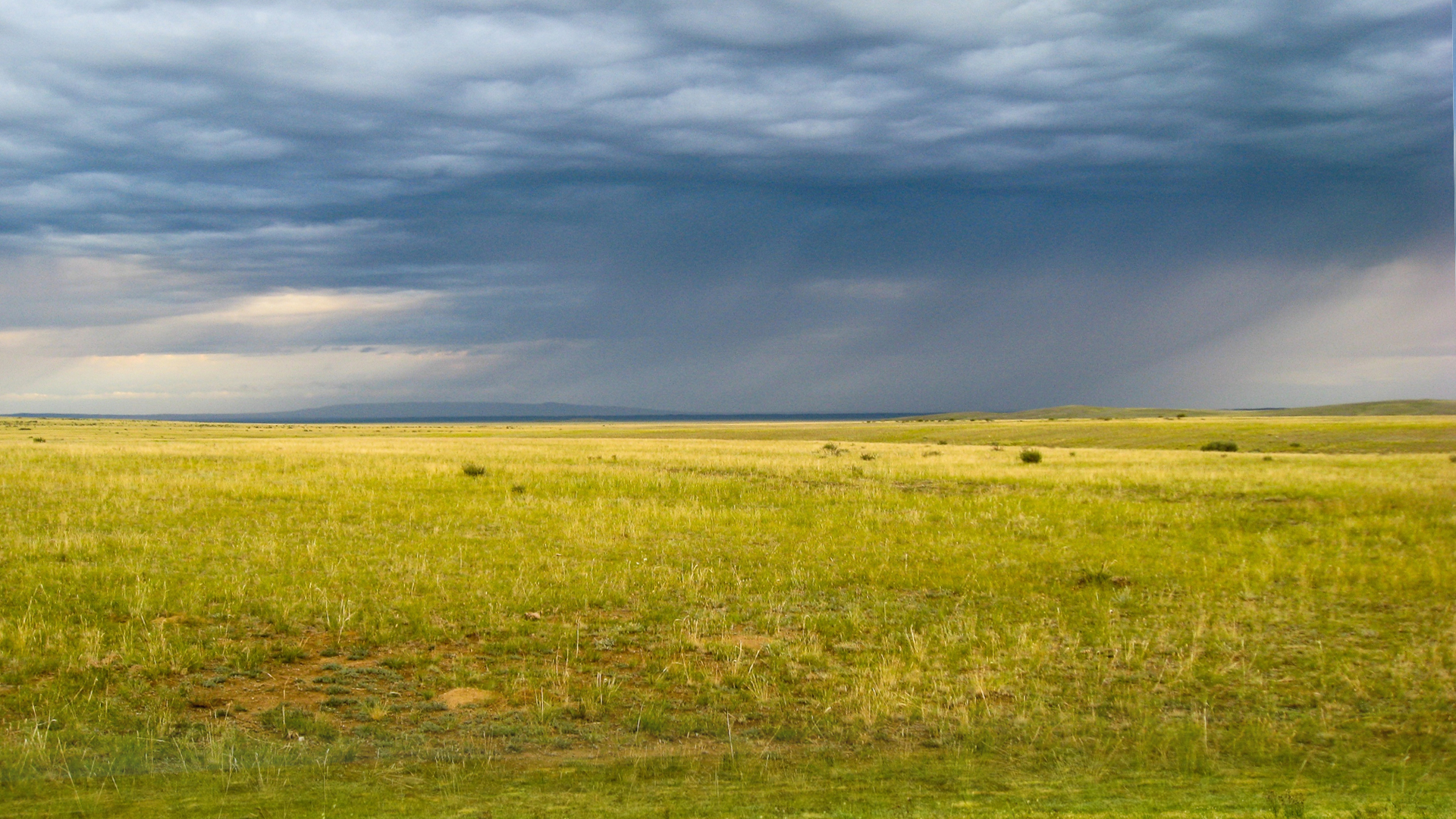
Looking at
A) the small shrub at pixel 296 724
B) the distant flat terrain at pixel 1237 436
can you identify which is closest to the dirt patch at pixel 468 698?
the small shrub at pixel 296 724

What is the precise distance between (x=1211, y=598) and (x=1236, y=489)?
1690cm

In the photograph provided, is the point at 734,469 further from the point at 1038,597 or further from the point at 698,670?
the point at 698,670

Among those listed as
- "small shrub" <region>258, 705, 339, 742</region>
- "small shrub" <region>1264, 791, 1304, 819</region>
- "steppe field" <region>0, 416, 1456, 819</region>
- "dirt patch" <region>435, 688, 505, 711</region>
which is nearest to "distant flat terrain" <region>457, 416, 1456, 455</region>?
"steppe field" <region>0, 416, 1456, 819</region>

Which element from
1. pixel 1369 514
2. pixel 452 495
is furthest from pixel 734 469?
pixel 1369 514

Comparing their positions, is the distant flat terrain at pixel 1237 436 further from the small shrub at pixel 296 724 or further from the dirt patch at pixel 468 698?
the small shrub at pixel 296 724

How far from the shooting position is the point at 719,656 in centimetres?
1352

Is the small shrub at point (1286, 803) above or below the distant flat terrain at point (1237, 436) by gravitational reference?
below

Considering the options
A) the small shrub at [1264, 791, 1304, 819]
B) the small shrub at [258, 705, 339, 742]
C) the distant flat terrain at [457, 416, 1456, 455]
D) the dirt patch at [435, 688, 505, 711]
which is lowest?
the dirt patch at [435, 688, 505, 711]

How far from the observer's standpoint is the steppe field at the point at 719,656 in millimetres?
8289

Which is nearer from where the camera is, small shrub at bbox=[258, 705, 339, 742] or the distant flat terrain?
small shrub at bbox=[258, 705, 339, 742]

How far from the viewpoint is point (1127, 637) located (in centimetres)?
1468

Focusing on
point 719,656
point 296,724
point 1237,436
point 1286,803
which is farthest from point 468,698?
point 1237,436

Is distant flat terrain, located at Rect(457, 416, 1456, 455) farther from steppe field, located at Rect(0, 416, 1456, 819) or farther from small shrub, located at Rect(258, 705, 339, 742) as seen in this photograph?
small shrub, located at Rect(258, 705, 339, 742)

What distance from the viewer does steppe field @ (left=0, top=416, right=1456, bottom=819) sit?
27.2ft
